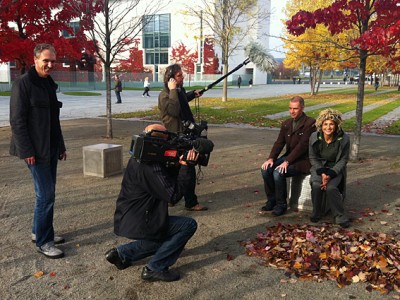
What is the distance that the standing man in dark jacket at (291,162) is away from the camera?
525 centimetres

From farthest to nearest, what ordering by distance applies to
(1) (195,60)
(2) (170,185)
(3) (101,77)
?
(1) (195,60), (3) (101,77), (2) (170,185)

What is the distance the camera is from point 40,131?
3824 millimetres

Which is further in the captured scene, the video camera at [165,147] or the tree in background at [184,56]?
the tree in background at [184,56]

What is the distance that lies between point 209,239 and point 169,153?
5.44 ft

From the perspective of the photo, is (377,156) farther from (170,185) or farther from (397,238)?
(170,185)

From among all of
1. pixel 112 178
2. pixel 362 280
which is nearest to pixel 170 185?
pixel 362 280

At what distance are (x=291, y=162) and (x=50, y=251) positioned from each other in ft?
10.5

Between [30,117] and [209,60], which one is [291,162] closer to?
[30,117]

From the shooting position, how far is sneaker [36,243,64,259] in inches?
156

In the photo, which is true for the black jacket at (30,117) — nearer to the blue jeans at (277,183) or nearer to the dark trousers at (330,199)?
the blue jeans at (277,183)

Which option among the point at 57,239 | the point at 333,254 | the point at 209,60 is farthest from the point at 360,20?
the point at 209,60

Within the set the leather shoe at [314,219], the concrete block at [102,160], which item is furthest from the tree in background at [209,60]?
the leather shoe at [314,219]

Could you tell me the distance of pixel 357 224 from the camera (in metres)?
4.92

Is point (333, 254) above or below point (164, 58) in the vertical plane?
below
